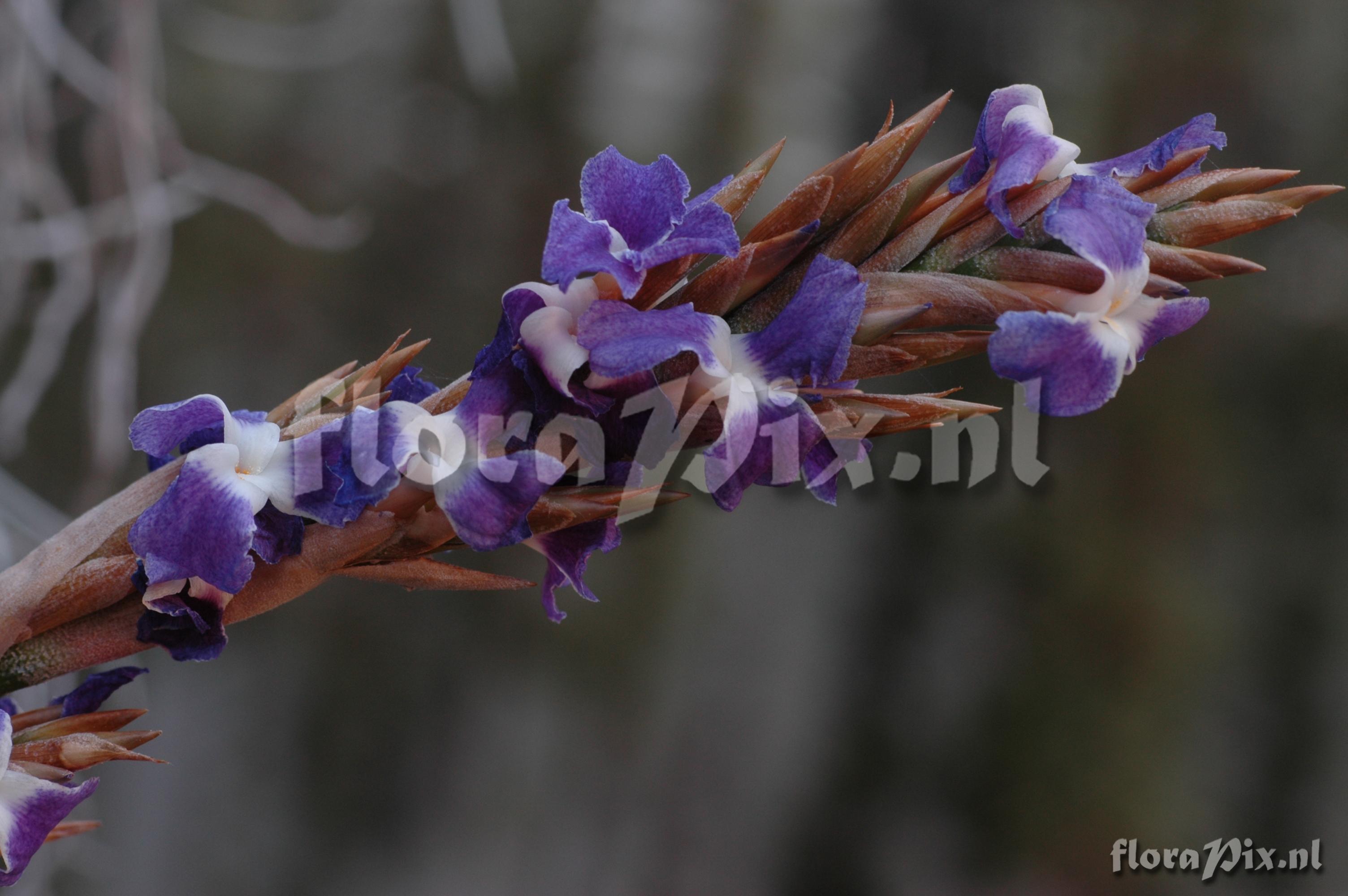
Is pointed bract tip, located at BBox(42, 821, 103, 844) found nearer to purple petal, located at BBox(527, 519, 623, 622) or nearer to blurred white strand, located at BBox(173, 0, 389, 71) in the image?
purple petal, located at BBox(527, 519, 623, 622)

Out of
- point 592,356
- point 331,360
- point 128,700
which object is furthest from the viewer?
point 331,360

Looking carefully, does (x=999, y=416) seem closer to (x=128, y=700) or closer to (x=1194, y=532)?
(x=1194, y=532)

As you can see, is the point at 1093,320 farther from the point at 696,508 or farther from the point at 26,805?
the point at 696,508

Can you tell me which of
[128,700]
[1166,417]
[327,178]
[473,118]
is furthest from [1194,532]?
[128,700]

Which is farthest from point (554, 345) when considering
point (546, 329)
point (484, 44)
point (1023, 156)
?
point (484, 44)

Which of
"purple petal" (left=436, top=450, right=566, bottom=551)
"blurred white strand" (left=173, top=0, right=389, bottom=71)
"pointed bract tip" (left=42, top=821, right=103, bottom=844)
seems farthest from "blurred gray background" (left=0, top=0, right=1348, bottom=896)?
"purple petal" (left=436, top=450, right=566, bottom=551)

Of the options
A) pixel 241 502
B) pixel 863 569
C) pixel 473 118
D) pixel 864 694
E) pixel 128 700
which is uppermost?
pixel 473 118
